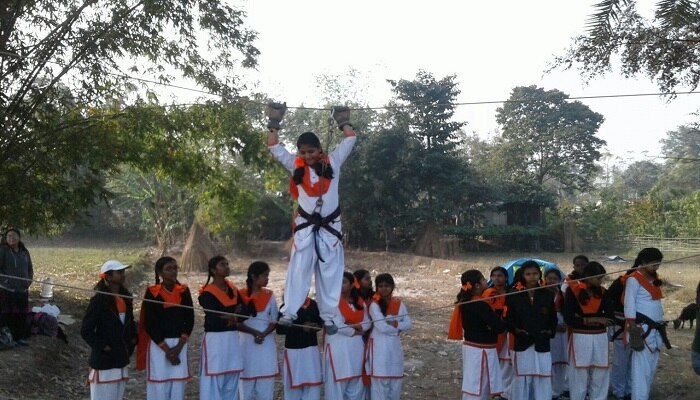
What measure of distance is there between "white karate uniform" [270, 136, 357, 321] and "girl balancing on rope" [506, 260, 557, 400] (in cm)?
192

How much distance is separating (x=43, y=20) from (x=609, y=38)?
7204 millimetres

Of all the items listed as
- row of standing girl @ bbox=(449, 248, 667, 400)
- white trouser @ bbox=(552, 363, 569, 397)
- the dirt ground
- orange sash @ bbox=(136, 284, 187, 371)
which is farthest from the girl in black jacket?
white trouser @ bbox=(552, 363, 569, 397)

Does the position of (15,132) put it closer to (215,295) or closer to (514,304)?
(215,295)

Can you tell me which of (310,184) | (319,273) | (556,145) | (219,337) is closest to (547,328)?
(319,273)

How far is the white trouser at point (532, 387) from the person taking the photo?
242 inches

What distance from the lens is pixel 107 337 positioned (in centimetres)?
536

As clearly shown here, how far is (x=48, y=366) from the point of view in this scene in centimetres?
813

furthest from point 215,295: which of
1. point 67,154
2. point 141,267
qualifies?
point 141,267

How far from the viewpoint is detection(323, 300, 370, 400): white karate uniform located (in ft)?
19.7

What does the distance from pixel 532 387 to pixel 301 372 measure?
2.11 m

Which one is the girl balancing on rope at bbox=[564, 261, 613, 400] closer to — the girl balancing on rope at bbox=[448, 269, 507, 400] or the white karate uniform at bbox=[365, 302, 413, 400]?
the girl balancing on rope at bbox=[448, 269, 507, 400]

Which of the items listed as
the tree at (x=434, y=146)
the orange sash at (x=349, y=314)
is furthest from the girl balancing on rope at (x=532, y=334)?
the tree at (x=434, y=146)

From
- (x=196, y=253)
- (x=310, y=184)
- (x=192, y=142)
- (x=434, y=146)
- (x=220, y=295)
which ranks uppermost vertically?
(x=434, y=146)

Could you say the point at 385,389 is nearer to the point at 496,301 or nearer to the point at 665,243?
the point at 496,301
